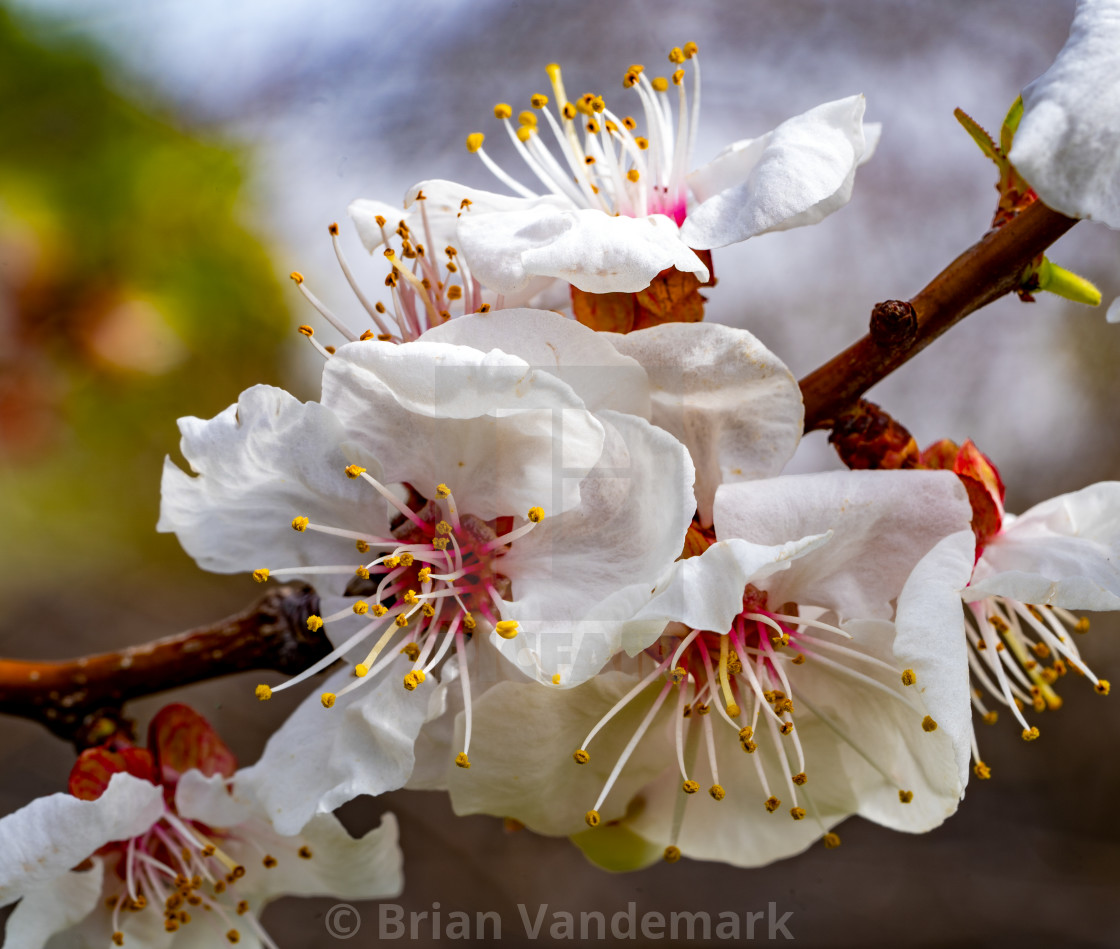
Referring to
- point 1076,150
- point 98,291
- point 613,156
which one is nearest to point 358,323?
point 98,291

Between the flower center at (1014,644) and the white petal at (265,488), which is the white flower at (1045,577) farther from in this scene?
the white petal at (265,488)

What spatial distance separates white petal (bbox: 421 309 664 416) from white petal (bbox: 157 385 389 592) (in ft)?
0.29

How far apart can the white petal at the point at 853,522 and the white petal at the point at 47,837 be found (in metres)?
0.42

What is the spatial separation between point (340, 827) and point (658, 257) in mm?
428

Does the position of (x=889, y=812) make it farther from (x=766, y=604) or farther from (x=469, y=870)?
(x=469, y=870)

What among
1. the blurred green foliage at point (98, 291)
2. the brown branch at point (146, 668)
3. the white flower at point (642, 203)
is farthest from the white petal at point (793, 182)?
the blurred green foliage at point (98, 291)

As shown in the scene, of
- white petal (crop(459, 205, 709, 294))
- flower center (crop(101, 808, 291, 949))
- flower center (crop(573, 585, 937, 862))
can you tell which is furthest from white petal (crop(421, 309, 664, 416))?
flower center (crop(101, 808, 291, 949))

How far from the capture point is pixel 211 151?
5.20ft

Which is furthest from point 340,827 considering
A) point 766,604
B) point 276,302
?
point 276,302

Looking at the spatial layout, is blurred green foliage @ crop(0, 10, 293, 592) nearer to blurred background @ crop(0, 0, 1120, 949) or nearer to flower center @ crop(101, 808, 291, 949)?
blurred background @ crop(0, 0, 1120, 949)

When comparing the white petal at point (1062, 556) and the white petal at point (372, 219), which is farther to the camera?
the white petal at point (372, 219)

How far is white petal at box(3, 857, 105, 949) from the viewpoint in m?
0.62

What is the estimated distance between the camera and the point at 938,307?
1.81ft

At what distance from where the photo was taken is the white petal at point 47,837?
55 cm
